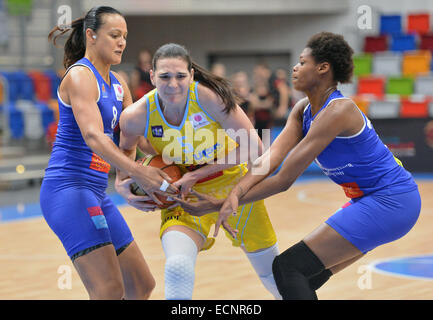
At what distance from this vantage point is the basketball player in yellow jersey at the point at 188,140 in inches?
135

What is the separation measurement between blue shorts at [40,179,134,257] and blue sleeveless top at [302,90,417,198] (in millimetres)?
1122

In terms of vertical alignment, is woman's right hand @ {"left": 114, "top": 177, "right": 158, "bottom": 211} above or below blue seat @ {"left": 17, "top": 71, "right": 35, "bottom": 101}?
below

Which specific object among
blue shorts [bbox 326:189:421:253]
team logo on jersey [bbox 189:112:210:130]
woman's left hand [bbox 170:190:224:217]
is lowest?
blue shorts [bbox 326:189:421:253]

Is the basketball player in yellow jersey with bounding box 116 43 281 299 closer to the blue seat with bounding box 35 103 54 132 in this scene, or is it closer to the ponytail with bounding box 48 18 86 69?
the ponytail with bounding box 48 18 86 69

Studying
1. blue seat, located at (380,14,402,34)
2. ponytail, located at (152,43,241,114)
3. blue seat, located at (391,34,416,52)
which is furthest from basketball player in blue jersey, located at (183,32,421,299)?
blue seat, located at (380,14,402,34)

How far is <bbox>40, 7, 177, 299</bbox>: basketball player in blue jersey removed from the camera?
3.38 metres

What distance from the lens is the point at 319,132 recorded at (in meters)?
3.22

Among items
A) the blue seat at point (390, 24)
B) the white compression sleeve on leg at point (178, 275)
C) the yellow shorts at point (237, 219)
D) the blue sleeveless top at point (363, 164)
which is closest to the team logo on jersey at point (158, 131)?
the yellow shorts at point (237, 219)

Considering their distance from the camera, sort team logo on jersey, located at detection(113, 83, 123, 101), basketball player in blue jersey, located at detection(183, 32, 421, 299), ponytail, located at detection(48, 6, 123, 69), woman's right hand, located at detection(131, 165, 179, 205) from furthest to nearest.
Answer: team logo on jersey, located at detection(113, 83, 123, 101) → ponytail, located at detection(48, 6, 123, 69) → woman's right hand, located at detection(131, 165, 179, 205) → basketball player in blue jersey, located at detection(183, 32, 421, 299)

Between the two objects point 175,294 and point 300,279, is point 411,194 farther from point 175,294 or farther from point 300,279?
point 175,294

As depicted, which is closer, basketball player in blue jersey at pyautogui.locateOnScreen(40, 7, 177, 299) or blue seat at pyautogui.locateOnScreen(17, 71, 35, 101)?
basketball player in blue jersey at pyautogui.locateOnScreen(40, 7, 177, 299)

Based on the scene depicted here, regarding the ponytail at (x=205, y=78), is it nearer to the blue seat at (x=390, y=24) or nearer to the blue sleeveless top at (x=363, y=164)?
the blue sleeveless top at (x=363, y=164)

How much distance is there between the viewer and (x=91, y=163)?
3.61m

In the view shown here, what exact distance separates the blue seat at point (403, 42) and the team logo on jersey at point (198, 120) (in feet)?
43.2
